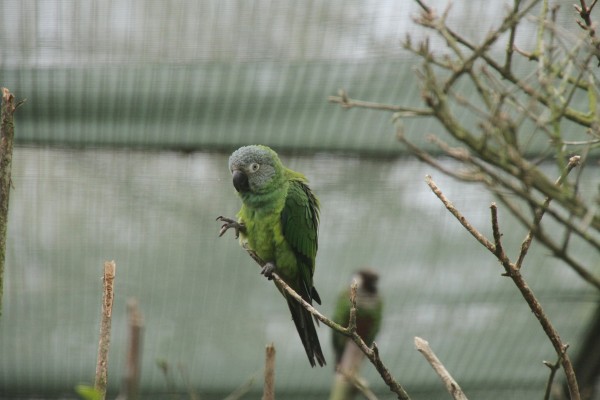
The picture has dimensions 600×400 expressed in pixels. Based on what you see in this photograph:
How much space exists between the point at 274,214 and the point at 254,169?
213 mm

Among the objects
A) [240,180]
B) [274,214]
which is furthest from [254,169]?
[274,214]

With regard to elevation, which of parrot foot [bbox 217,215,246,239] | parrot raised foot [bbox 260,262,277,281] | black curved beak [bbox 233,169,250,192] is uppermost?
black curved beak [bbox 233,169,250,192]

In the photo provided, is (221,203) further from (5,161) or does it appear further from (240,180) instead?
(5,161)

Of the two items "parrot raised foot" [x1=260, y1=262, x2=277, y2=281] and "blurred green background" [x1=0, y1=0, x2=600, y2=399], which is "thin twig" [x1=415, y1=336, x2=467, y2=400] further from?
"blurred green background" [x1=0, y1=0, x2=600, y2=399]

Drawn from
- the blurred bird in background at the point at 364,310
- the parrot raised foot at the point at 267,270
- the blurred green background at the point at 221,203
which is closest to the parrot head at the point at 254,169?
the parrot raised foot at the point at 267,270

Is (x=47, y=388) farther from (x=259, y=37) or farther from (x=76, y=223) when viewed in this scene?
Answer: (x=259, y=37)

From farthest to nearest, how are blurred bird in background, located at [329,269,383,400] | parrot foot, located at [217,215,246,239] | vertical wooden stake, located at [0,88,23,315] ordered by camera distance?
blurred bird in background, located at [329,269,383,400]
parrot foot, located at [217,215,246,239]
vertical wooden stake, located at [0,88,23,315]

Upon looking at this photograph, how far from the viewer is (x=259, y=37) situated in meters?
3.68

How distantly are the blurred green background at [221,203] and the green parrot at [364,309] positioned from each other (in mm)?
95

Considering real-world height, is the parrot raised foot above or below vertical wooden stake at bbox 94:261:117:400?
below

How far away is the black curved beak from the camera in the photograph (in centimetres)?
349

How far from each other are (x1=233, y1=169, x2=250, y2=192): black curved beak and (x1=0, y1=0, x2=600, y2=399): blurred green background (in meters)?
0.49

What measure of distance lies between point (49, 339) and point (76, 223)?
0.74m

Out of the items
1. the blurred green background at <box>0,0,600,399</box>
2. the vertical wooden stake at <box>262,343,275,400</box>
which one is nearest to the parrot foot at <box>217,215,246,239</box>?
the blurred green background at <box>0,0,600,399</box>
